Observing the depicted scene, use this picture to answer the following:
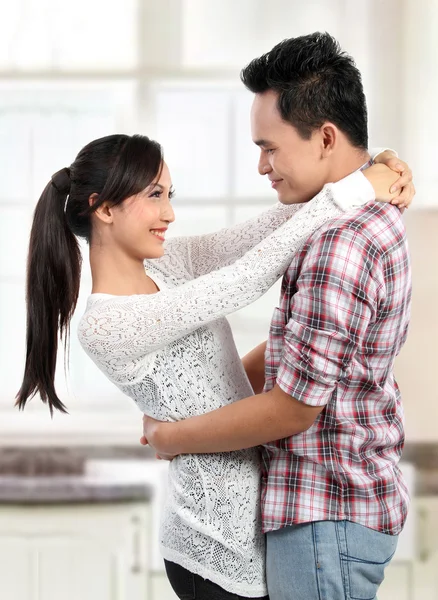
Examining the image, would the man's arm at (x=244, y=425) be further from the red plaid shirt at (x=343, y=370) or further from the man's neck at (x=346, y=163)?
the man's neck at (x=346, y=163)

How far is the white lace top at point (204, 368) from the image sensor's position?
1.40 meters

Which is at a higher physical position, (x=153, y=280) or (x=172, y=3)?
(x=172, y=3)

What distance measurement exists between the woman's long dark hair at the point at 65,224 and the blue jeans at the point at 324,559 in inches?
22.3

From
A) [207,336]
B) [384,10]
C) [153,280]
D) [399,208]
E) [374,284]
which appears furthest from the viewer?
[384,10]

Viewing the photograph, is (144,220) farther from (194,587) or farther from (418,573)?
(418,573)

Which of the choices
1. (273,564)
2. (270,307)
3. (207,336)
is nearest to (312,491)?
(273,564)

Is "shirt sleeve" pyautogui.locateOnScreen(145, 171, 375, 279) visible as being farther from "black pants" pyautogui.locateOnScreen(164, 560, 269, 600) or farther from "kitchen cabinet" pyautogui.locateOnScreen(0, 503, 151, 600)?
"kitchen cabinet" pyautogui.locateOnScreen(0, 503, 151, 600)

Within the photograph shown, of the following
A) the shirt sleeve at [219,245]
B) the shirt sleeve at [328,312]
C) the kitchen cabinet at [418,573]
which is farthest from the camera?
the kitchen cabinet at [418,573]

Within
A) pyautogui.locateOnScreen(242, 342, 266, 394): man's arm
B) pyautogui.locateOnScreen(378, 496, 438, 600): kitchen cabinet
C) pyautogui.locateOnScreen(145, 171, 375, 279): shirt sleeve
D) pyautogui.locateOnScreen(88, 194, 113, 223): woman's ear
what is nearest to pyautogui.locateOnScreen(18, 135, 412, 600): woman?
pyautogui.locateOnScreen(88, 194, 113, 223): woman's ear

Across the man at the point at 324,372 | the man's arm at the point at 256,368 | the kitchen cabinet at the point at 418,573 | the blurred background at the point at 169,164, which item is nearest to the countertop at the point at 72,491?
the blurred background at the point at 169,164

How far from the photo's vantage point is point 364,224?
1335mm

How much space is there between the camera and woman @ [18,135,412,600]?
142cm

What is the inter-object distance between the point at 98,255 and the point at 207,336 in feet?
0.87

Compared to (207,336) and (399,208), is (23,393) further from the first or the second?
(399,208)
